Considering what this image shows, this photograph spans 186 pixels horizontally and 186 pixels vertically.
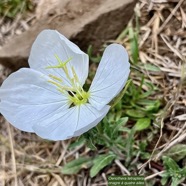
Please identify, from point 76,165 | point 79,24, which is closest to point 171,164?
point 76,165

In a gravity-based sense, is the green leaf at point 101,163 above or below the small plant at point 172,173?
above

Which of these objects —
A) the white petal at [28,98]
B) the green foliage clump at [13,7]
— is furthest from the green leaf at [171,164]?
the green foliage clump at [13,7]

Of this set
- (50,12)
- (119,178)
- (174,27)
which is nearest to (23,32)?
(50,12)

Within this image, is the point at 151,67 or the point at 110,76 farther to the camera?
the point at 151,67

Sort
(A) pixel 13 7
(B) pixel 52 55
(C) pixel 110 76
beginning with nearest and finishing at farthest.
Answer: (C) pixel 110 76 < (B) pixel 52 55 < (A) pixel 13 7

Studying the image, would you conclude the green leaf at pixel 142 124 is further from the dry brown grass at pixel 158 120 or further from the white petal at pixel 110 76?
the white petal at pixel 110 76

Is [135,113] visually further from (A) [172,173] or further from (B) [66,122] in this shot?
(B) [66,122]

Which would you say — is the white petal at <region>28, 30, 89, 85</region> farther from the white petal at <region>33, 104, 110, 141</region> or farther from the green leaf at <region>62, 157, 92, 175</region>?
the green leaf at <region>62, 157, 92, 175</region>
